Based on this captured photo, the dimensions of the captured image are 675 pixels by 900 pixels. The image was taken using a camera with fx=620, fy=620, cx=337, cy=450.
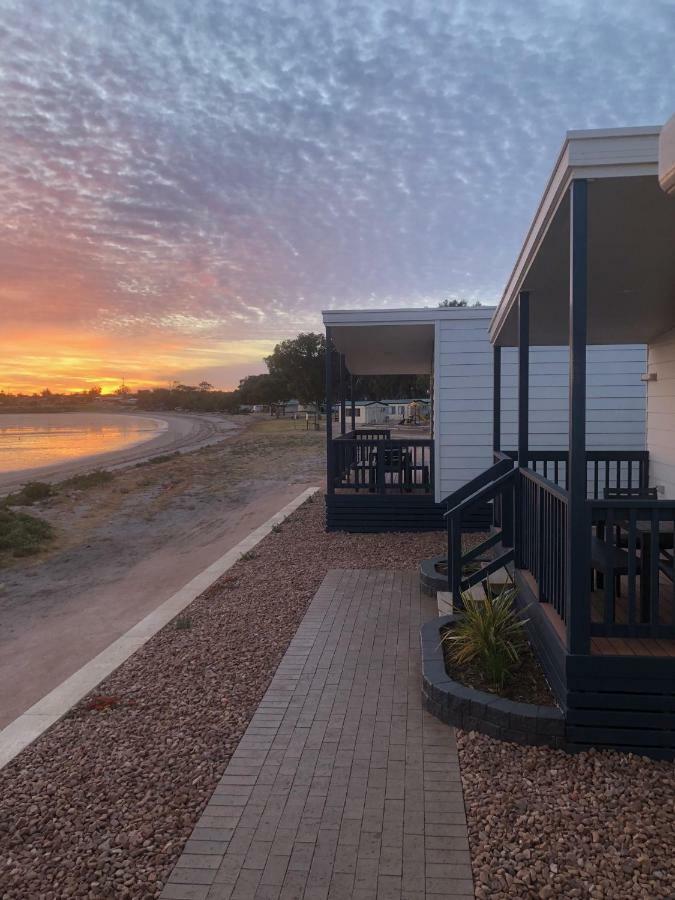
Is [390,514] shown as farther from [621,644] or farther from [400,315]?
[621,644]

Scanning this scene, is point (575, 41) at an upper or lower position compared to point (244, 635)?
upper

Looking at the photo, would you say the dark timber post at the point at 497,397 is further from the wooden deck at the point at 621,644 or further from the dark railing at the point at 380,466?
the wooden deck at the point at 621,644

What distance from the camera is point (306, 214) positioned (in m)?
15.1

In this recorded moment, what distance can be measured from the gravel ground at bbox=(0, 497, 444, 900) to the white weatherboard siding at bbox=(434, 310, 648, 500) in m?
4.04

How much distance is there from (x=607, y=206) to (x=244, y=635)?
4.00 metres

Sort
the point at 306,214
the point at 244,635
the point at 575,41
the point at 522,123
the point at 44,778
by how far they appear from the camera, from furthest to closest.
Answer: the point at 306,214 → the point at 522,123 → the point at 575,41 → the point at 244,635 → the point at 44,778

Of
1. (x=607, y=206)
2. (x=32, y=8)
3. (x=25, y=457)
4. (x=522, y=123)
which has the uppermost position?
(x=32, y=8)

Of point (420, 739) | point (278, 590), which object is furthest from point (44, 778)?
point (278, 590)

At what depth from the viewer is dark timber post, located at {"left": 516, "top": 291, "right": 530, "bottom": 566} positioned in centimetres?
478

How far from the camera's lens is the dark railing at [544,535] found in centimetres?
361

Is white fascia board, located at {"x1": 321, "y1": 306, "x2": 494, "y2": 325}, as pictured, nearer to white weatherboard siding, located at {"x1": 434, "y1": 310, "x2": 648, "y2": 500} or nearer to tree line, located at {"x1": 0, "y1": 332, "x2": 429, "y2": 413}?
white weatherboard siding, located at {"x1": 434, "y1": 310, "x2": 648, "y2": 500}

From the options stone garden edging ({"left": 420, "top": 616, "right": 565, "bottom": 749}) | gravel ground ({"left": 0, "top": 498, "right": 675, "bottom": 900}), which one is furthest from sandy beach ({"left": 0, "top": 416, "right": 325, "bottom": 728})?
stone garden edging ({"left": 420, "top": 616, "right": 565, "bottom": 749})

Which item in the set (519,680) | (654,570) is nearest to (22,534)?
(519,680)

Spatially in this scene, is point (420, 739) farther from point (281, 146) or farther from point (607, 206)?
point (281, 146)
